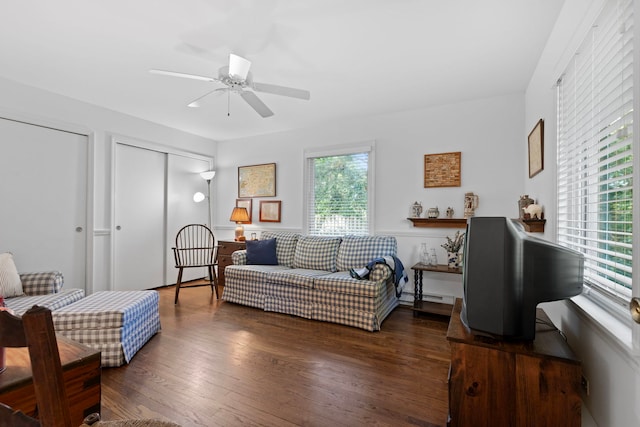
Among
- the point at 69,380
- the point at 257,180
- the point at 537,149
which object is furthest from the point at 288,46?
the point at 257,180

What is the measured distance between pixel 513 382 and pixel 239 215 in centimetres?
424

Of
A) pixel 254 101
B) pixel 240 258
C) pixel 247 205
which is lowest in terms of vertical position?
pixel 240 258

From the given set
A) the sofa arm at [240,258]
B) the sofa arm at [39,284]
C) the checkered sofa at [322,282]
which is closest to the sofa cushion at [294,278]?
the checkered sofa at [322,282]

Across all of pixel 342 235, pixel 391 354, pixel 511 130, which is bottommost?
pixel 391 354

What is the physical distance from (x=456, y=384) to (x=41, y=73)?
13.6 feet

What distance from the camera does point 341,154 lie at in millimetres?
4234

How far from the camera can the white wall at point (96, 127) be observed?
3.12 metres

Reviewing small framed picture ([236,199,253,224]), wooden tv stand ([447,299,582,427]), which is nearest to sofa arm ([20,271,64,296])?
small framed picture ([236,199,253,224])

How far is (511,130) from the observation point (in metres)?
3.27

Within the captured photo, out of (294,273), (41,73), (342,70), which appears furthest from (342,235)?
(41,73)

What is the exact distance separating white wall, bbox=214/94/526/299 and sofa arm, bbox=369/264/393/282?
832mm

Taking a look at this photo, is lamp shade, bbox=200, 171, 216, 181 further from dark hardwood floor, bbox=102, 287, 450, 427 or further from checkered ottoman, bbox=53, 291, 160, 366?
checkered ottoman, bbox=53, 291, 160, 366

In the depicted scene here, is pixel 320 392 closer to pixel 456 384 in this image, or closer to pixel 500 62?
pixel 456 384

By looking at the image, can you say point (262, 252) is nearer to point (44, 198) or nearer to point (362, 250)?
point (362, 250)
